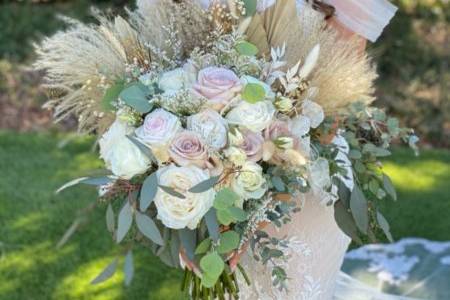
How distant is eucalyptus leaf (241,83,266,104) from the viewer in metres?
1.86

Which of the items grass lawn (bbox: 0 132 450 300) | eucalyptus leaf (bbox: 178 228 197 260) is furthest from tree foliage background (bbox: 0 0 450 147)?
eucalyptus leaf (bbox: 178 228 197 260)

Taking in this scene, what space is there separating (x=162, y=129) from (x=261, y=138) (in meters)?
A: 0.24

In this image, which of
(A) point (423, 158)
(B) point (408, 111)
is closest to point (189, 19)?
(A) point (423, 158)

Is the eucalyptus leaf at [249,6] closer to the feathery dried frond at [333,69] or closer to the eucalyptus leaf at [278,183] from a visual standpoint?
the feathery dried frond at [333,69]

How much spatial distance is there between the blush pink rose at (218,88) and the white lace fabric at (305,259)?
534 millimetres

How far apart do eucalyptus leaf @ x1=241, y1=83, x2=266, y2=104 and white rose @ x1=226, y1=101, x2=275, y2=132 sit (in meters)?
0.02

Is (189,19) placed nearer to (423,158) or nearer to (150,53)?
(150,53)

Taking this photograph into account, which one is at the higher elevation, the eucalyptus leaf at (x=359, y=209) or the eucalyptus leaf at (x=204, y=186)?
the eucalyptus leaf at (x=204, y=186)

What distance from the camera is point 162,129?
1837 millimetres

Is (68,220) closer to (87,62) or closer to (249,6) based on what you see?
(87,62)

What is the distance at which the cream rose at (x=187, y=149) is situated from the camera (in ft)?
6.00

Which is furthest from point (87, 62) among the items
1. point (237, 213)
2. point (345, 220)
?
point (345, 220)

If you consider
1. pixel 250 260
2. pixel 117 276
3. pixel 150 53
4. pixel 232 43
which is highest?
pixel 232 43

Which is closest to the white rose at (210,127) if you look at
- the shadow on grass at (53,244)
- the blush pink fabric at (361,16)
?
the blush pink fabric at (361,16)
